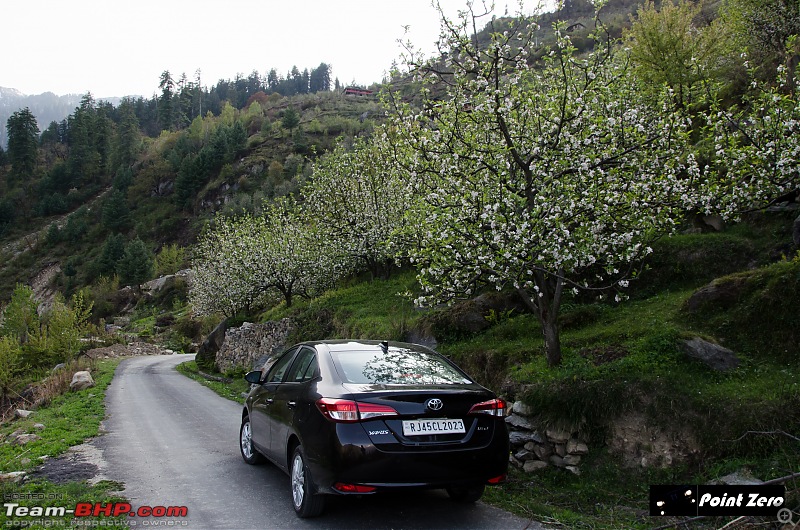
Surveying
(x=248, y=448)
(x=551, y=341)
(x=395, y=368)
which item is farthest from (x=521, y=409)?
(x=248, y=448)

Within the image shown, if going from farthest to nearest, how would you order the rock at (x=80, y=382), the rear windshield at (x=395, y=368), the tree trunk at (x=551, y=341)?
the rock at (x=80, y=382) < the tree trunk at (x=551, y=341) < the rear windshield at (x=395, y=368)

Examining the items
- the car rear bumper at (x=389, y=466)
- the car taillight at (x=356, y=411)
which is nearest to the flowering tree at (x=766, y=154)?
the car rear bumper at (x=389, y=466)

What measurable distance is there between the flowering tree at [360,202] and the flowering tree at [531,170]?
32.5 feet

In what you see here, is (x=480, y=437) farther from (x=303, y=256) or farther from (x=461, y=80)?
(x=303, y=256)

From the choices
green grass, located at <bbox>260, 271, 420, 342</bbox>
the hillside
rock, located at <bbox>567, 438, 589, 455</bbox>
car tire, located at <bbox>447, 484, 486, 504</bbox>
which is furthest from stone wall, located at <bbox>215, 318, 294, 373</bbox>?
car tire, located at <bbox>447, 484, 486, 504</bbox>

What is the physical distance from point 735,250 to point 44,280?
99540mm

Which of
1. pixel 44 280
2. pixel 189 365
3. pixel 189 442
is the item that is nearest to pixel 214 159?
A: pixel 44 280

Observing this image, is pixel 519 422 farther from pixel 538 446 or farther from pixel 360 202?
pixel 360 202

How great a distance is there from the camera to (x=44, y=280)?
283ft

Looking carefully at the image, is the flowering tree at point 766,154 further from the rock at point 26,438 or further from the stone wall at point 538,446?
the rock at point 26,438

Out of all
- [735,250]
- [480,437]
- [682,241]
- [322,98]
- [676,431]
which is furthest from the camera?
[322,98]

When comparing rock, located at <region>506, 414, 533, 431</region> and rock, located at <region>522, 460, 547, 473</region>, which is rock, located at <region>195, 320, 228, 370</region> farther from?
rock, located at <region>522, 460, 547, 473</region>

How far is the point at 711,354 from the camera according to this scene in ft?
22.7

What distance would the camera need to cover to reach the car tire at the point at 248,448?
7430 mm
